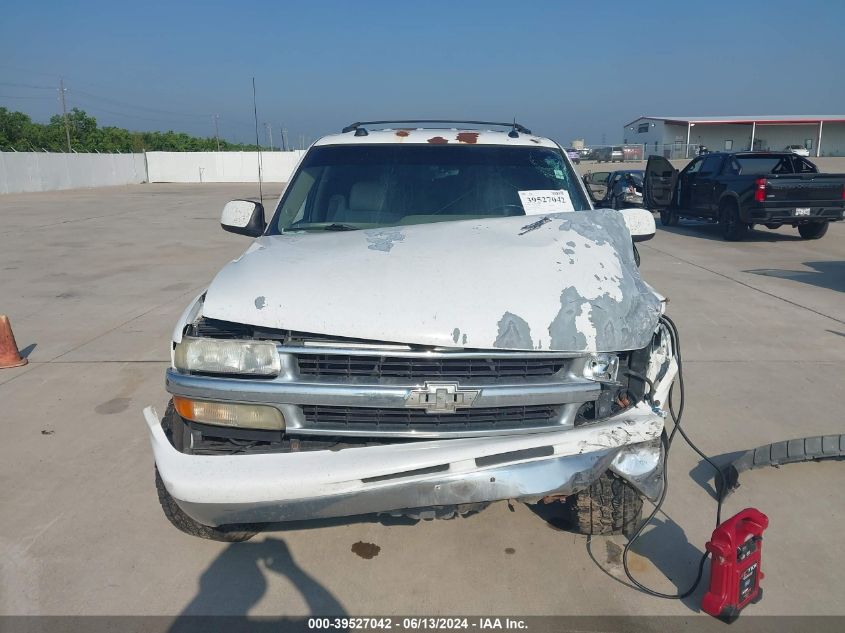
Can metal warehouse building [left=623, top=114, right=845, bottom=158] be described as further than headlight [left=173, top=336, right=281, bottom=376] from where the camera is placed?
Yes

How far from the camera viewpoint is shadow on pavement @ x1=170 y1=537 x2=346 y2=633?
2.85m

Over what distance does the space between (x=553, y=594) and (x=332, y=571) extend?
96cm

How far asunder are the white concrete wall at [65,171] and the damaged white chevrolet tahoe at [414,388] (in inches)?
1433

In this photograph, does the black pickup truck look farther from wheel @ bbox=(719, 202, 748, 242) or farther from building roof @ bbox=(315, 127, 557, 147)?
building roof @ bbox=(315, 127, 557, 147)

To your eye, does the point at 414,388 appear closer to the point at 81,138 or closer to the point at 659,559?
the point at 659,559

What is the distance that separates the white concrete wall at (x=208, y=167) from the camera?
1949 inches

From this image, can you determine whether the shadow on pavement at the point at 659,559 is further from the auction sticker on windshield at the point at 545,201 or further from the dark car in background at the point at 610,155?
the dark car in background at the point at 610,155

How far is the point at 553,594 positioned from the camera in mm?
2957

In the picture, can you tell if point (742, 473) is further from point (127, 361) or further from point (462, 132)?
point (127, 361)

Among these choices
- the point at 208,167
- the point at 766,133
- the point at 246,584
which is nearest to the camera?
the point at 246,584

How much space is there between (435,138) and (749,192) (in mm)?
11047

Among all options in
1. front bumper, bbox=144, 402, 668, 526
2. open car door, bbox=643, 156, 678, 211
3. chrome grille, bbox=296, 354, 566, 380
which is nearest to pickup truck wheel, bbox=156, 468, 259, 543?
front bumper, bbox=144, 402, 668, 526

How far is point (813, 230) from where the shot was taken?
1412 cm

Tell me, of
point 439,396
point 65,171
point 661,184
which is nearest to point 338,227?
point 439,396
